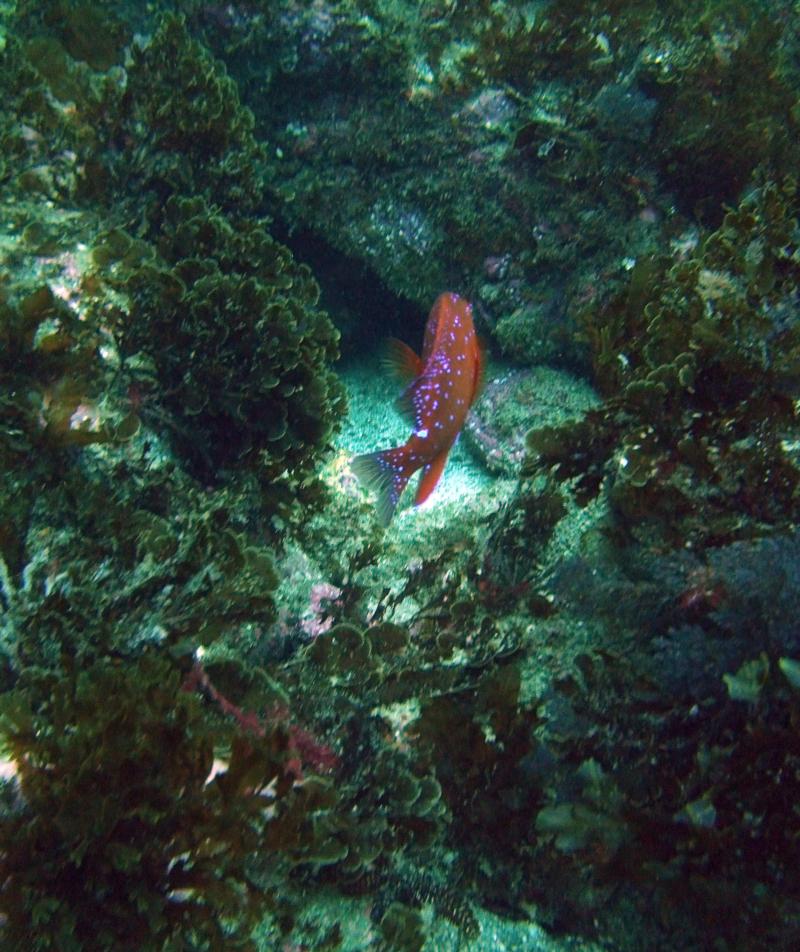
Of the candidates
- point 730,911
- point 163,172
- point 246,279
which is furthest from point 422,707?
point 163,172

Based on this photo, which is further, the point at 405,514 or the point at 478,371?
the point at 405,514

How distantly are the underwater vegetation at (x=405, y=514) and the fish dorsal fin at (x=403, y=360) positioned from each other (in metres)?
0.82

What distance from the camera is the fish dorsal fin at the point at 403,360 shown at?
3217 mm

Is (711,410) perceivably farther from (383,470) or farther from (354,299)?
(354,299)

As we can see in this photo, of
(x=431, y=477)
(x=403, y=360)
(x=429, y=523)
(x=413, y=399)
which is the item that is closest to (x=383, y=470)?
(x=431, y=477)

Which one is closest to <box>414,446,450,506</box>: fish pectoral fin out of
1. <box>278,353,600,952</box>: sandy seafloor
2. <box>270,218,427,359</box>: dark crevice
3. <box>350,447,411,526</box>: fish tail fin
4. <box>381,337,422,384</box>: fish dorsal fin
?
<box>350,447,411,526</box>: fish tail fin

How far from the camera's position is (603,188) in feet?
17.5

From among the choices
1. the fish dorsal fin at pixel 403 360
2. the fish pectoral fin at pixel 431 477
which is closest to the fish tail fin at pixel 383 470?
the fish pectoral fin at pixel 431 477

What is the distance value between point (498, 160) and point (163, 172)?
118 inches

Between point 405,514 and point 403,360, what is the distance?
72.0 inches

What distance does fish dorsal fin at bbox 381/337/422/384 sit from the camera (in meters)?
3.22

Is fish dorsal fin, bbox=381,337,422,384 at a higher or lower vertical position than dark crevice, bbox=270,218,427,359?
lower

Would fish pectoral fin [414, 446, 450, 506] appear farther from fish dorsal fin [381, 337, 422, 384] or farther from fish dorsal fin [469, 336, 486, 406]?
fish dorsal fin [381, 337, 422, 384]

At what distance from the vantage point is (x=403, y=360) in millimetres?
3234
